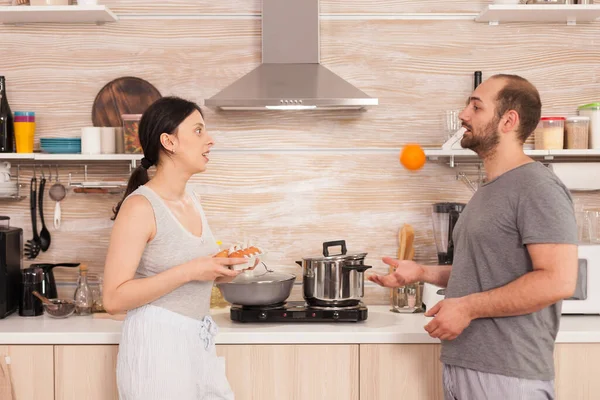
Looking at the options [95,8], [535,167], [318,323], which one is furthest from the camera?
[95,8]

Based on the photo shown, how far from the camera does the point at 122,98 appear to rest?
10.4 ft

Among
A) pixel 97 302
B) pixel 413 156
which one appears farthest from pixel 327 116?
pixel 97 302

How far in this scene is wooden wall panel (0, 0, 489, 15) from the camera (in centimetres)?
317

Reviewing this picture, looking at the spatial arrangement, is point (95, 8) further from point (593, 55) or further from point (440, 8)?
point (593, 55)

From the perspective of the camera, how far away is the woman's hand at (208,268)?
1.99 m

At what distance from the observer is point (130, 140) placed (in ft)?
9.91

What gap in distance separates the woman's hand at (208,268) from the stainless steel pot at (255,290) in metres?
0.63

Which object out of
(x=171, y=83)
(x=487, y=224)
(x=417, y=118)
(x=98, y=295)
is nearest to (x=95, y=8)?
(x=171, y=83)

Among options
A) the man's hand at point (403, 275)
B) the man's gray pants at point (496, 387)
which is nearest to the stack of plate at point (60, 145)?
the man's hand at point (403, 275)

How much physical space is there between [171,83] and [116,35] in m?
0.33

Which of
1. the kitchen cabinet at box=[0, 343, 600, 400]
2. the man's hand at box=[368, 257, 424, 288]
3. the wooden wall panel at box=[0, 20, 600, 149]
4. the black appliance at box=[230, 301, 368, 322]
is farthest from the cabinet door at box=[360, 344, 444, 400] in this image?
the wooden wall panel at box=[0, 20, 600, 149]

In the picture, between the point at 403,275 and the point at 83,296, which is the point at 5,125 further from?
the point at 403,275

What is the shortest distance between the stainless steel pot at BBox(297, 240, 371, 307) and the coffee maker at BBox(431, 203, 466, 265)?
45cm

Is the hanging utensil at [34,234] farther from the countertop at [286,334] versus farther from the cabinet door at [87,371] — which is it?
the cabinet door at [87,371]
